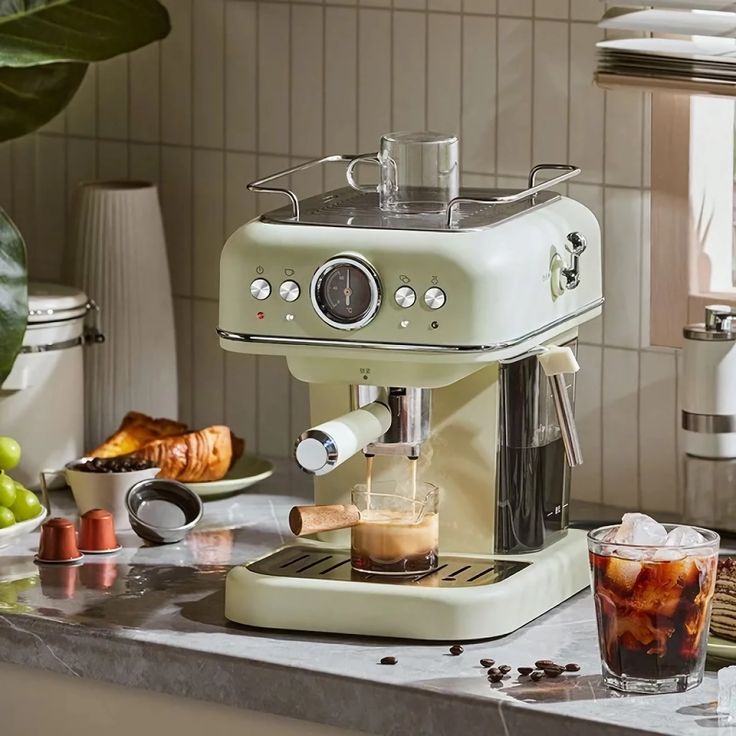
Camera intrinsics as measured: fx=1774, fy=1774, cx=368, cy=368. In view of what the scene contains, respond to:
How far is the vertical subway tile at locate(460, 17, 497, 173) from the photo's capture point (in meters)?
2.10

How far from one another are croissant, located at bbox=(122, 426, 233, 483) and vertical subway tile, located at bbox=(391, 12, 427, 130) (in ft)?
1.47

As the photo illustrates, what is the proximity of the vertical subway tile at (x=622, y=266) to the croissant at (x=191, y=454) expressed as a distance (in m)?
0.48

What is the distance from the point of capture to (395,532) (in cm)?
165

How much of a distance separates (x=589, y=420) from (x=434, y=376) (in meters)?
0.54

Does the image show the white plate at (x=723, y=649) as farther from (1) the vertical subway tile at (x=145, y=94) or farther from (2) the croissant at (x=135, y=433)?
(1) the vertical subway tile at (x=145, y=94)

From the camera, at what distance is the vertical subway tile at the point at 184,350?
2406 millimetres

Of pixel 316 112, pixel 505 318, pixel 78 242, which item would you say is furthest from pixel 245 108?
pixel 505 318

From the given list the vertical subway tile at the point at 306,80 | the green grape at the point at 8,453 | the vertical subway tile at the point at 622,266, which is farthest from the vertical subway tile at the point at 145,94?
the vertical subway tile at the point at 622,266

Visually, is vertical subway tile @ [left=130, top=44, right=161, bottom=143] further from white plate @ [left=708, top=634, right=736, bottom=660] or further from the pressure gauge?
white plate @ [left=708, top=634, right=736, bottom=660]

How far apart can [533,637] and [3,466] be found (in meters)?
0.68

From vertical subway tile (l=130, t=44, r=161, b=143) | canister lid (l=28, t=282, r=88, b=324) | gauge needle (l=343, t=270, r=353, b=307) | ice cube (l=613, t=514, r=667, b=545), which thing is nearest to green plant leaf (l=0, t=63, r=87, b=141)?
vertical subway tile (l=130, t=44, r=161, b=143)

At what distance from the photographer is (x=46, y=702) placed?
1.70m

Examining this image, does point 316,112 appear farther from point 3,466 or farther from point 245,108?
point 3,466

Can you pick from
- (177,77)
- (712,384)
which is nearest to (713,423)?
(712,384)
